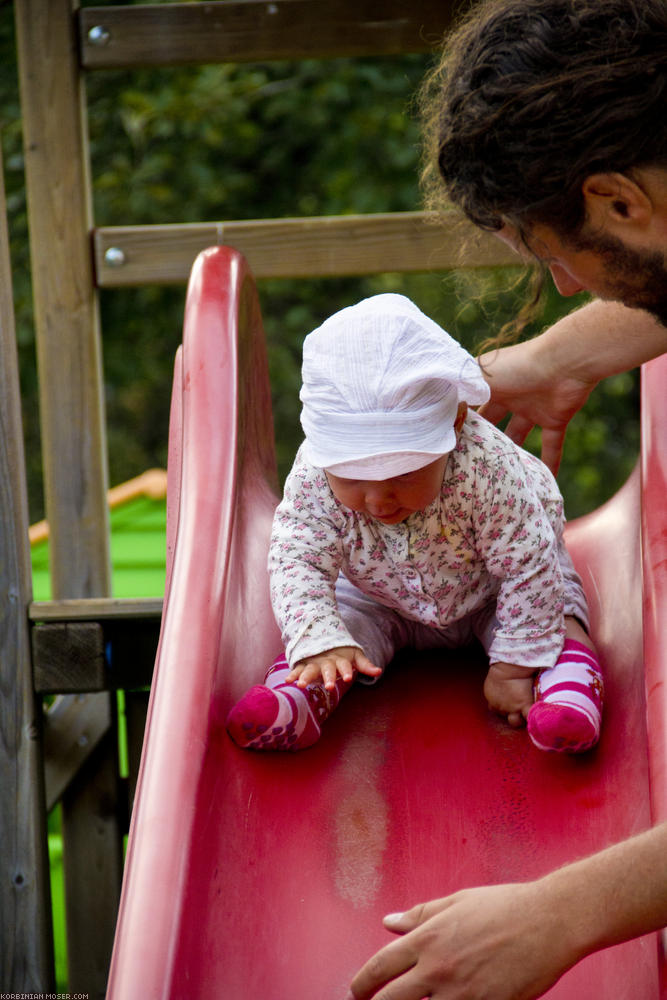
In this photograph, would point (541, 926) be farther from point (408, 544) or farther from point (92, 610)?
point (92, 610)

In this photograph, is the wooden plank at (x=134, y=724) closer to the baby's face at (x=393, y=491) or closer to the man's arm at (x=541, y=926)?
the baby's face at (x=393, y=491)

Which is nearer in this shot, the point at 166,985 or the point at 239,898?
the point at 166,985

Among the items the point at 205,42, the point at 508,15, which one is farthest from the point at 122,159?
the point at 508,15

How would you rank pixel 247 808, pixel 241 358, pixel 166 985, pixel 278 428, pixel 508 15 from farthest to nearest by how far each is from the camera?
Result: 1. pixel 278 428
2. pixel 241 358
3. pixel 247 808
4. pixel 508 15
5. pixel 166 985

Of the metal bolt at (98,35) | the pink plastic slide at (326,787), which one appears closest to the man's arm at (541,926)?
the pink plastic slide at (326,787)

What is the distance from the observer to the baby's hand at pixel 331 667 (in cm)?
165

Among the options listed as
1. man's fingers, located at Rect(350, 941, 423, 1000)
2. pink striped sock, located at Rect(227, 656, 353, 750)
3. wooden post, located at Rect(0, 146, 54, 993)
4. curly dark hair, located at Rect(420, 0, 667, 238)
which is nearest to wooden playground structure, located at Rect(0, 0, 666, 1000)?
wooden post, located at Rect(0, 146, 54, 993)

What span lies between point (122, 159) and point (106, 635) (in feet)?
17.4

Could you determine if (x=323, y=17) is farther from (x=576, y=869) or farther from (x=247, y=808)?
(x=576, y=869)

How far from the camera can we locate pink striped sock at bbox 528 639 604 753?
5.34 ft

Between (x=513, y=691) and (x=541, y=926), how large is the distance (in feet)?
2.13

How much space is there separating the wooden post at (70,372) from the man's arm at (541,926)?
1.86m

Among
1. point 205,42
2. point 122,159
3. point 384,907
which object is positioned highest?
point 205,42

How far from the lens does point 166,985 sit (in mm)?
1300
